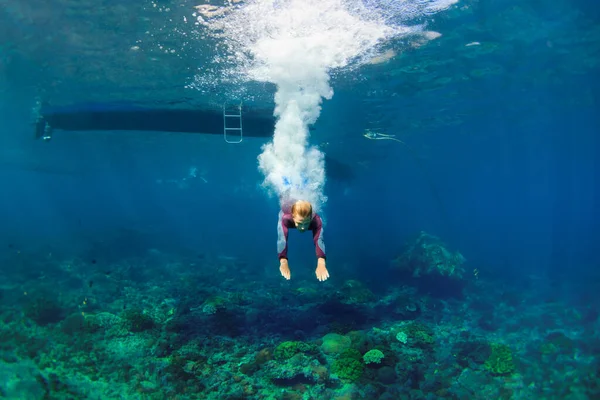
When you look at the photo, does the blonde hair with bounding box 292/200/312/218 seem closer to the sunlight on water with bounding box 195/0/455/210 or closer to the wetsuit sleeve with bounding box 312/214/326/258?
the wetsuit sleeve with bounding box 312/214/326/258

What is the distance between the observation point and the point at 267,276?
20281 millimetres

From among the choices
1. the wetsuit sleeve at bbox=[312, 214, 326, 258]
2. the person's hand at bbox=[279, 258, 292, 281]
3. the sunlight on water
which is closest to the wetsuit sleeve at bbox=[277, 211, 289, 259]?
the person's hand at bbox=[279, 258, 292, 281]

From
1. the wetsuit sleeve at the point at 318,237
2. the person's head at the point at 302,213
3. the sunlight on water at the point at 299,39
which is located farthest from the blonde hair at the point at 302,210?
the sunlight on water at the point at 299,39

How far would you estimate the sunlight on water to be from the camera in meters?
10.1

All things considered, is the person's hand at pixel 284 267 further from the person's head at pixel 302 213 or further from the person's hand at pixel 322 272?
the person's head at pixel 302 213

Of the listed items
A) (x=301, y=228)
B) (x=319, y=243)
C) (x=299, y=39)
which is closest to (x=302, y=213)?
(x=301, y=228)

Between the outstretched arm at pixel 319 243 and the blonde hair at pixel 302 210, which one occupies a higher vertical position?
the blonde hair at pixel 302 210

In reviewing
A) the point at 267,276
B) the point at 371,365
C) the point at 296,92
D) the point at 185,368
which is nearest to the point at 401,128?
the point at 296,92

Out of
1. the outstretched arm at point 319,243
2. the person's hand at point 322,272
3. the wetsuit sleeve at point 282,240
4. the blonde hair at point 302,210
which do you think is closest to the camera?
the blonde hair at point 302,210

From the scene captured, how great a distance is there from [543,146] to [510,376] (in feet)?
135

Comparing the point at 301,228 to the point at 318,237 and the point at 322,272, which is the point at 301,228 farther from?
the point at 322,272

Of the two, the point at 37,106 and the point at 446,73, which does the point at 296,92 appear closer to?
the point at 446,73

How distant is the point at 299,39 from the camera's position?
1163 centimetres

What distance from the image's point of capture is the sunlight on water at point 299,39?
33.1ft
